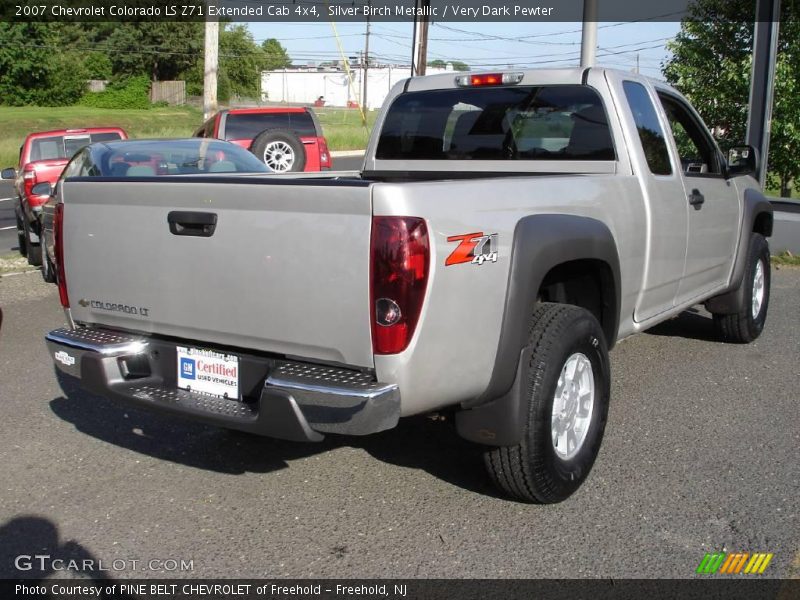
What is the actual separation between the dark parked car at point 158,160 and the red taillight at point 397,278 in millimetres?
5449

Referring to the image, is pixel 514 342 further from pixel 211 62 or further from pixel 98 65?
pixel 98 65

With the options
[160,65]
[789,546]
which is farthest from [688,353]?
[160,65]

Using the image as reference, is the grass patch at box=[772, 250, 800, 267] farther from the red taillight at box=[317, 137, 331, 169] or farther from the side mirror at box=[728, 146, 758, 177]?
the red taillight at box=[317, 137, 331, 169]

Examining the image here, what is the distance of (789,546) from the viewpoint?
3.64 metres

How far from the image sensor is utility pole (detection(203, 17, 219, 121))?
75.7 feet

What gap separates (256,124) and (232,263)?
43.6 feet

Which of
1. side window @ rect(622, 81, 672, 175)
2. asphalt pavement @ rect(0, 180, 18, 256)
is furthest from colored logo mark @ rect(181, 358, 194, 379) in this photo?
asphalt pavement @ rect(0, 180, 18, 256)

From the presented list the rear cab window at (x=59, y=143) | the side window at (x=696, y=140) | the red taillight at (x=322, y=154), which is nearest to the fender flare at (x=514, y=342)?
the side window at (x=696, y=140)

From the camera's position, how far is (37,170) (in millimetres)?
12273

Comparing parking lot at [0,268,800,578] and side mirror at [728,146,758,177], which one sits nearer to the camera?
parking lot at [0,268,800,578]

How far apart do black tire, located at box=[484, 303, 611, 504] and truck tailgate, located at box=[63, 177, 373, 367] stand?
862 mm

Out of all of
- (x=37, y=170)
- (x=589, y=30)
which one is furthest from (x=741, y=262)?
(x=37, y=170)

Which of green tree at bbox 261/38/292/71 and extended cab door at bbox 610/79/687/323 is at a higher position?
green tree at bbox 261/38/292/71

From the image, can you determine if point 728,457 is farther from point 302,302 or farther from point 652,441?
point 302,302
